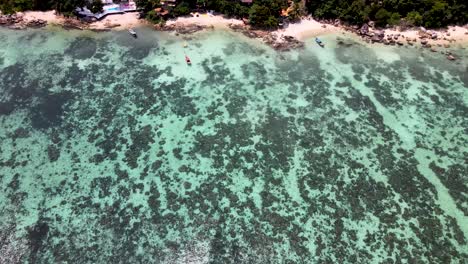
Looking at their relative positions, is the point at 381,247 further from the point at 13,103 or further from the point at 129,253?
the point at 13,103

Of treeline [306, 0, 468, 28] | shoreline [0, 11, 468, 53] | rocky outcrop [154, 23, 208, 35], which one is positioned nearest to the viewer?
shoreline [0, 11, 468, 53]

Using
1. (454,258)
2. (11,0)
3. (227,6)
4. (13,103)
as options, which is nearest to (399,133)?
(454,258)

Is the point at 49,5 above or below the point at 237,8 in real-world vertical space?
below

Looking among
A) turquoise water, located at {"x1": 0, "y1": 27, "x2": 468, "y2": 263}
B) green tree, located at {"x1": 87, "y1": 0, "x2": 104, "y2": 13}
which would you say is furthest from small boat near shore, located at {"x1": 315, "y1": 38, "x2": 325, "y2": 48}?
green tree, located at {"x1": 87, "y1": 0, "x2": 104, "y2": 13}

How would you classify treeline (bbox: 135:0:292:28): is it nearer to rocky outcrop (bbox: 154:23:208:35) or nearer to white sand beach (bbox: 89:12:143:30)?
rocky outcrop (bbox: 154:23:208:35)

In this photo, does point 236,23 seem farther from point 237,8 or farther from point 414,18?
point 414,18

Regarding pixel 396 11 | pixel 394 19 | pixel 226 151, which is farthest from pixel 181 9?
pixel 396 11

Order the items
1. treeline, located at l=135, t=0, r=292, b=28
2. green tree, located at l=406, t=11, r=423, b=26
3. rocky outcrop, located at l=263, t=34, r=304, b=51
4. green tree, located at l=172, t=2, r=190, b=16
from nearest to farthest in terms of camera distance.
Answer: rocky outcrop, located at l=263, t=34, r=304, b=51, treeline, located at l=135, t=0, r=292, b=28, green tree, located at l=406, t=11, r=423, b=26, green tree, located at l=172, t=2, r=190, b=16
